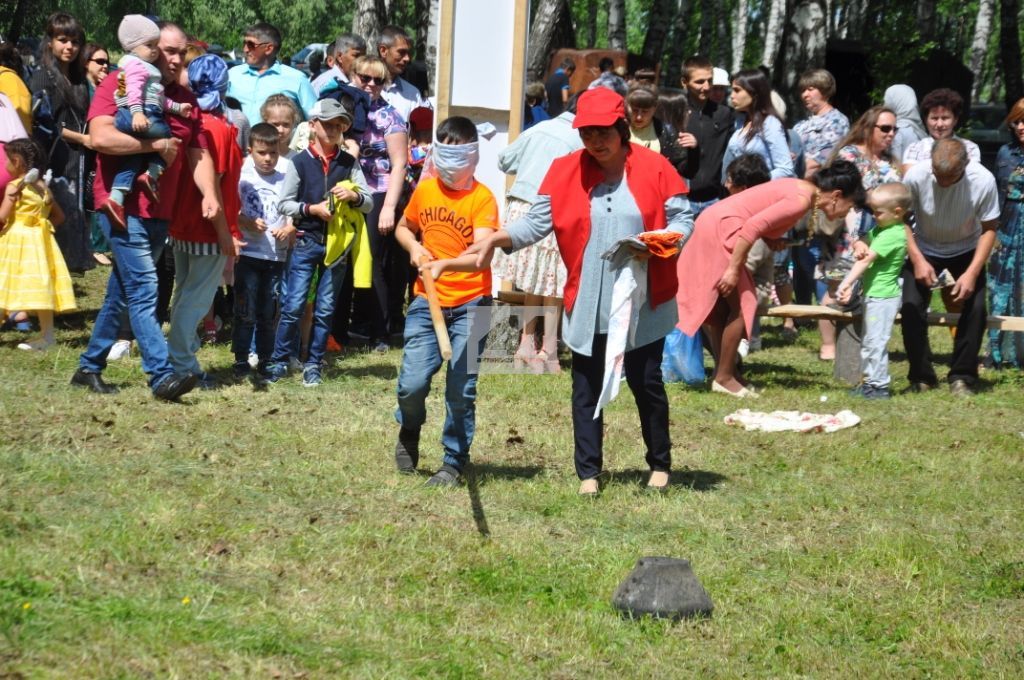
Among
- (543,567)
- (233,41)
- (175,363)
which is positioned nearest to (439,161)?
(543,567)

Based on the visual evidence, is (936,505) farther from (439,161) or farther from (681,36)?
(681,36)

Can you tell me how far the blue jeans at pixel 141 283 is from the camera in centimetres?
909

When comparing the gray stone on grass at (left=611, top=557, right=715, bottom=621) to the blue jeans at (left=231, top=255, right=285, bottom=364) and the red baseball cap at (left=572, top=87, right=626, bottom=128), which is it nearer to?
the red baseball cap at (left=572, top=87, right=626, bottom=128)

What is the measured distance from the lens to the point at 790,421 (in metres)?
9.86

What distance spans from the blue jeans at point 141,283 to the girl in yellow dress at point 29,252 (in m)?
1.92

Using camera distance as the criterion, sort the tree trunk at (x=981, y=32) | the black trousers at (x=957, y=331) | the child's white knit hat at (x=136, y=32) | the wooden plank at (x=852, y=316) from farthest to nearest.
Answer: the tree trunk at (x=981, y=32) < the wooden plank at (x=852, y=316) < the black trousers at (x=957, y=331) < the child's white knit hat at (x=136, y=32)

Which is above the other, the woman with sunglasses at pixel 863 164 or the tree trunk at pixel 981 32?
the tree trunk at pixel 981 32

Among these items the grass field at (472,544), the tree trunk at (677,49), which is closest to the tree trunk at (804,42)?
the tree trunk at (677,49)

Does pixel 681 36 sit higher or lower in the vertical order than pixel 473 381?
higher

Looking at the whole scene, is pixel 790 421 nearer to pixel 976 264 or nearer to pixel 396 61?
pixel 976 264

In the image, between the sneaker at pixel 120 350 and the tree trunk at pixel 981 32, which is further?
the tree trunk at pixel 981 32

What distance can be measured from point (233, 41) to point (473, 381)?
49.6 metres

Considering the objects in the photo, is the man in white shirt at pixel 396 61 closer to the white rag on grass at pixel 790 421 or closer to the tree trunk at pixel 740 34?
the white rag on grass at pixel 790 421

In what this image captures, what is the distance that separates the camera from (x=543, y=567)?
634 centimetres
